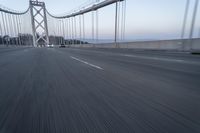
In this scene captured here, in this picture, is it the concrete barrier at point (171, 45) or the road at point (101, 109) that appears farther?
the concrete barrier at point (171, 45)

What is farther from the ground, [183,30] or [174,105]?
[183,30]

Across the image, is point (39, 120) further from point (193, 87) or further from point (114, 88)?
point (193, 87)

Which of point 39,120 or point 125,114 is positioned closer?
point 39,120

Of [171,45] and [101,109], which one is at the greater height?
[171,45]

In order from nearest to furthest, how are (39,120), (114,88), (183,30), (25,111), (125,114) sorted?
(39,120) → (125,114) → (25,111) → (114,88) → (183,30)

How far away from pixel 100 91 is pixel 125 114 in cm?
86

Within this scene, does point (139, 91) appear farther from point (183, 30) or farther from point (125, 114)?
point (183, 30)

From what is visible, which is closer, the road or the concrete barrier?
the road

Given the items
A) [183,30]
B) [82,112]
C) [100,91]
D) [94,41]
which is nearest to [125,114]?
[82,112]

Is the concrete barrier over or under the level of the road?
over

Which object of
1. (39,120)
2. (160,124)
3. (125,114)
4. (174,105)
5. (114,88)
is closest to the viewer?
(160,124)

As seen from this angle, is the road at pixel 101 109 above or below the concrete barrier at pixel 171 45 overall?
below

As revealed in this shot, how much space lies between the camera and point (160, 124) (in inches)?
52.9

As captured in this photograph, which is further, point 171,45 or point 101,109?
Result: point 171,45
